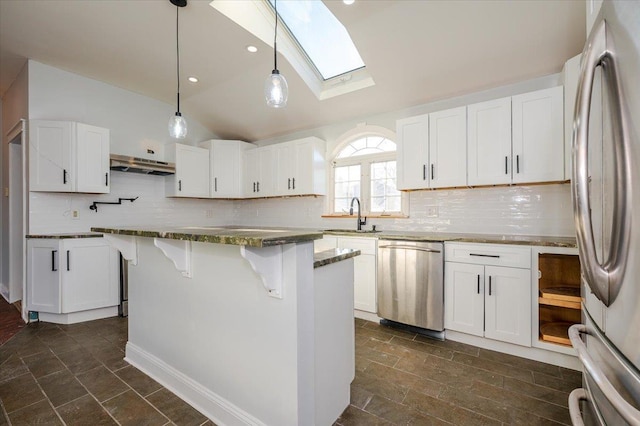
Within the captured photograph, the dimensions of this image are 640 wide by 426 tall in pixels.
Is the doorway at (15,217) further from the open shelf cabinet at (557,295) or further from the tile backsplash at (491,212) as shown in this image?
the open shelf cabinet at (557,295)

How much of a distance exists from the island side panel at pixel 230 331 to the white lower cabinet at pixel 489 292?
1816 millimetres

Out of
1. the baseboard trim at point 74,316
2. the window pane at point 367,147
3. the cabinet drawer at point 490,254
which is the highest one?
the window pane at point 367,147

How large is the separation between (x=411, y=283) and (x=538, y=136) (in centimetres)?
175

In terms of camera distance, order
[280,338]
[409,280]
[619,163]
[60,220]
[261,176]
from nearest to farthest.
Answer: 1. [619,163]
2. [280,338]
3. [409,280]
4. [60,220]
5. [261,176]

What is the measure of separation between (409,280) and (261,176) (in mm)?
2886

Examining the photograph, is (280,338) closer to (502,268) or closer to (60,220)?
(502,268)

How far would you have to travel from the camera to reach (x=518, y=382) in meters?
2.06

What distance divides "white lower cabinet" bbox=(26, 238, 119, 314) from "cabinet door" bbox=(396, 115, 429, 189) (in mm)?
3610

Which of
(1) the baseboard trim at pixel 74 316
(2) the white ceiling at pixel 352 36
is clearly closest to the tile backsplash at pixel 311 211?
(1) the baseboard trim at pixel 74 316

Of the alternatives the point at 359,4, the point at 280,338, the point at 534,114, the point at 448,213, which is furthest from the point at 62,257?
the point at 534,114

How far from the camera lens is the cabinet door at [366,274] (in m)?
3.20

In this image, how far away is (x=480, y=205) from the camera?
10.2 ft

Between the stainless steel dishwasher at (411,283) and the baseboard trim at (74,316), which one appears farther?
the baseboard trim at (74,316)

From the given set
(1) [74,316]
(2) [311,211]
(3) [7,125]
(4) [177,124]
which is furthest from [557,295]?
(3) [7,125]
